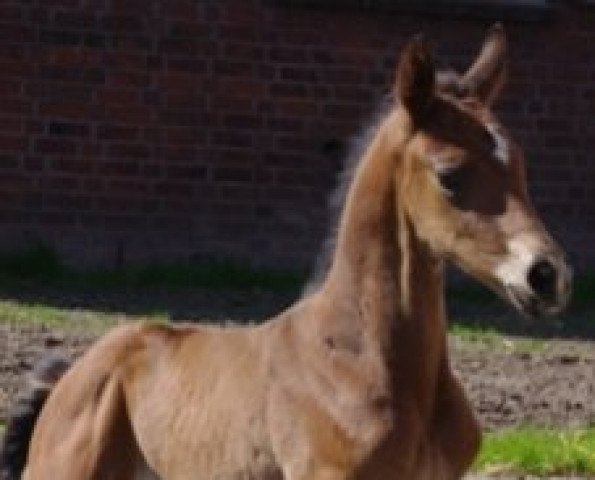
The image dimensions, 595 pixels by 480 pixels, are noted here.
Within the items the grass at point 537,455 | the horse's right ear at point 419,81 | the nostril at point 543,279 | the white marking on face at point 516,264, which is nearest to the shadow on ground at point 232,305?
the grass at point 537,455

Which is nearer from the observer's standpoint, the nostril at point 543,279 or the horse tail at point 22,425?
the nostril at point 543,279

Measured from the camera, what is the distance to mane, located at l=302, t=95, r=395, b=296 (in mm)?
5000

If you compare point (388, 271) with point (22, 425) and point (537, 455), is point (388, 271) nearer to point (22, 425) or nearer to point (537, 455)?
point (22, 425)

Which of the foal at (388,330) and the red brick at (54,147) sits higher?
the foal at (388,330)

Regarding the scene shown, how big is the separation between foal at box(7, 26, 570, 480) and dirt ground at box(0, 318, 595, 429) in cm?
300

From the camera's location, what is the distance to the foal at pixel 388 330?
4516 mm

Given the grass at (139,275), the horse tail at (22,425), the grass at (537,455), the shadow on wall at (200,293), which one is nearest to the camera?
the horse tail at (22,425)

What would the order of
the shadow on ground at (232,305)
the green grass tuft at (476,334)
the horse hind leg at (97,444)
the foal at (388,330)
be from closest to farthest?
the foal at (388,330)
the horse hind leg at (97,444)
the green grass tuft at (476,334)
the shadow on ground at (232,305)

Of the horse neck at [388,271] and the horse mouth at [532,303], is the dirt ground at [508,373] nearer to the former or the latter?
the horse neck at [388,271]

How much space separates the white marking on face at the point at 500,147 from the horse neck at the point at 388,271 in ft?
0.77

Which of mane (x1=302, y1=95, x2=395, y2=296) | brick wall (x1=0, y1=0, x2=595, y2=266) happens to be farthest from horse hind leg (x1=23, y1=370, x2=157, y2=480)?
brick wall (x1=0, y1=0, x2=595, y2=266)

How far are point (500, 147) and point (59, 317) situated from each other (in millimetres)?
5763

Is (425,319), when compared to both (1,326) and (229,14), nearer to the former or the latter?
(1,326)

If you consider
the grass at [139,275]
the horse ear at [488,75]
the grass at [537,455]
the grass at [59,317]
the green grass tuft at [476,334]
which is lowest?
the grass at [139,275]
